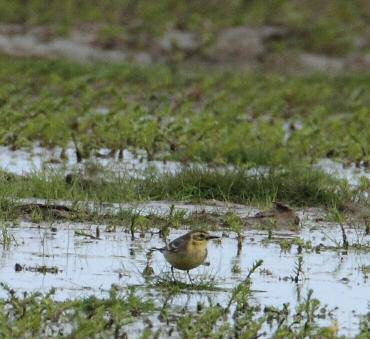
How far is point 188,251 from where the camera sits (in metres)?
8.41

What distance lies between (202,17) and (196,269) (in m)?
17.6

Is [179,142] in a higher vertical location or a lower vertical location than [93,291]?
lower

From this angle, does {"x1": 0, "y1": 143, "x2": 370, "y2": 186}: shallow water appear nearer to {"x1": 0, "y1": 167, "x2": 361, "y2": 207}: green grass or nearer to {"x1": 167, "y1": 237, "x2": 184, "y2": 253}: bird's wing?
{"x1": 0, "y1": 167, "x2": 361, "y2": 207}: green grass

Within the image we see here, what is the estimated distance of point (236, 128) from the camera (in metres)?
16.1

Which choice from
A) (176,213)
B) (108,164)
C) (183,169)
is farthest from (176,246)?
(108,164)

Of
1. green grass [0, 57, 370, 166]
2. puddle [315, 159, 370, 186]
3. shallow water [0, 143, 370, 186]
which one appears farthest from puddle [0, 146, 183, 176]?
puddle [315, 159, 370, 186]

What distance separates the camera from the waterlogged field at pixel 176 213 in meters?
7.62

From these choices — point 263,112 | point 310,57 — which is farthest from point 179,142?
point 310,57

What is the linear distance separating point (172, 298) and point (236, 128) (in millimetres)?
7956

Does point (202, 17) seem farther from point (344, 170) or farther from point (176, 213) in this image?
point (176, 213)

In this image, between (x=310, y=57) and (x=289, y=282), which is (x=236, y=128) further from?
(x=310, y=57)

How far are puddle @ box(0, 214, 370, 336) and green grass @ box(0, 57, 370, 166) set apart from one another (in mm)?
3513

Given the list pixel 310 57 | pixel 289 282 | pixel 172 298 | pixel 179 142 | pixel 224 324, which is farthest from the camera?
pixel 310 57

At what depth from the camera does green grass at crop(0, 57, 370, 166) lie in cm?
1473
